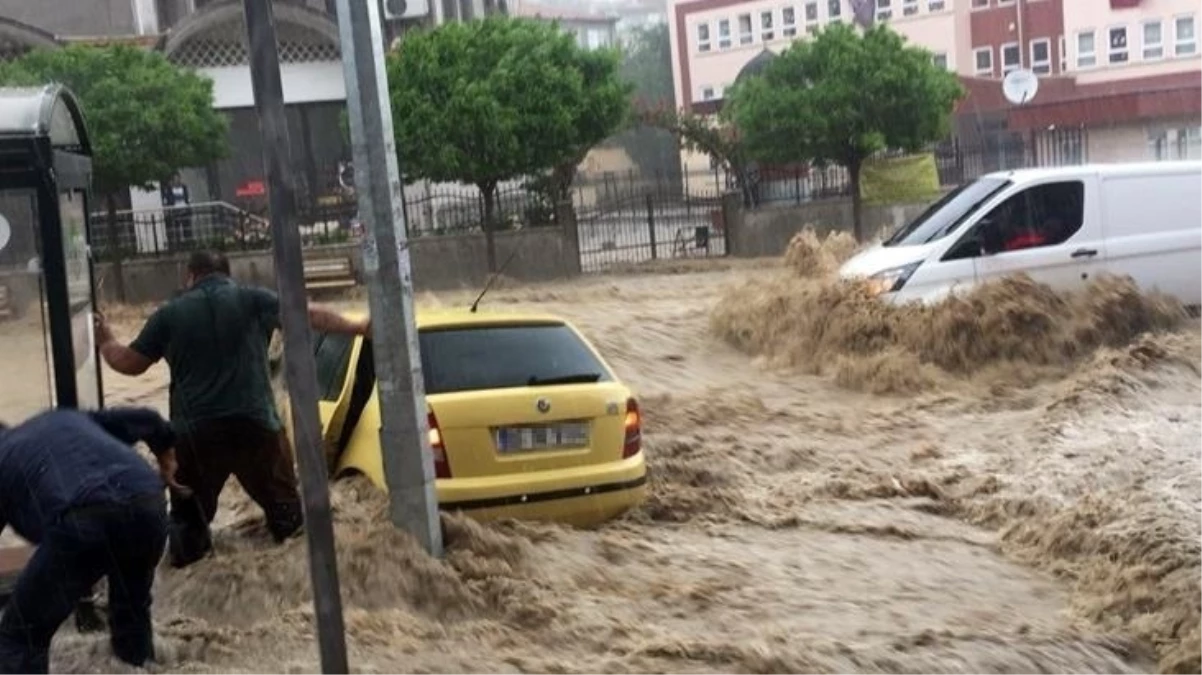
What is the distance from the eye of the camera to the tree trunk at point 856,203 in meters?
29.3

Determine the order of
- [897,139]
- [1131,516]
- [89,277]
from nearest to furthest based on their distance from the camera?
[89,277] < [1131,516] < [897,139]

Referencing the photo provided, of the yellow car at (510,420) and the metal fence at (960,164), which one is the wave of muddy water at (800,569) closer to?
the yellow car at (510,420)

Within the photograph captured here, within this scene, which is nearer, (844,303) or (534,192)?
(844,303)

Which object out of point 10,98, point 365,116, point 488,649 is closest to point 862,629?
point 488,649

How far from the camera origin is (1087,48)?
4591cm

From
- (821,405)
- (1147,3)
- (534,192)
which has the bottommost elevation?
(821,405)

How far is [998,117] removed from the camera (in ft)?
145

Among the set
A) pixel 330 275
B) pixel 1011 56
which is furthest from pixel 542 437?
pixel 1011 56

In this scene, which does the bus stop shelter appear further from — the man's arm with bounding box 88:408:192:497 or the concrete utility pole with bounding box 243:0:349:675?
the concrete utility pole with bounding box 243:0:349:675

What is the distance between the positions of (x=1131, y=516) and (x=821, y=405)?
17.6 ft

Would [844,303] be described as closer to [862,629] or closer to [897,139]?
[862,629]

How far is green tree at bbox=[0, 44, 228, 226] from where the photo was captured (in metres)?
25.7

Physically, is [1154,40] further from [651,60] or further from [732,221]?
[651,60]

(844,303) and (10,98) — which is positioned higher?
(10,98)
